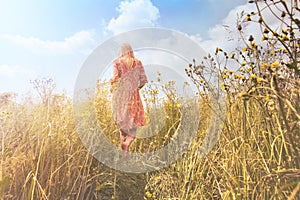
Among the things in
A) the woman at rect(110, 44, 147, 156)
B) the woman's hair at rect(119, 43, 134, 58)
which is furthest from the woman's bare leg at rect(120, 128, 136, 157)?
the woman's hair at rect(119, 43, 134, 58)

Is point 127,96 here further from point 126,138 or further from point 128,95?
point 126,138

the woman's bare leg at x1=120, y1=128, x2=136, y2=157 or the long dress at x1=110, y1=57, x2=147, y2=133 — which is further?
the long dress at x1=110, y1=57, x2=147, y2=133

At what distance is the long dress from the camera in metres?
3.83

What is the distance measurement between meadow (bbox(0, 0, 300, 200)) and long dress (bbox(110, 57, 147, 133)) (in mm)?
485

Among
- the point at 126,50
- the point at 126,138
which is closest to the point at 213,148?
the point at 126,138

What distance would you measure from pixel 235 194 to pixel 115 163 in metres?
1.66

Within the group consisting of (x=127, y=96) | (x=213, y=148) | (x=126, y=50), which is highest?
(x=126, y=50)

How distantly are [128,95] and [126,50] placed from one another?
26.3 inches

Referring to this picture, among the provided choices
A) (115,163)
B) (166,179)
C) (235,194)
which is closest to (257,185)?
(235,194)

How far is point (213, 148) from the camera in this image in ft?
8.52

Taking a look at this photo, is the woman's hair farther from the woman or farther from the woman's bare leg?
the woman's bare leg

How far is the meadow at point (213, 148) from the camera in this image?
135cm

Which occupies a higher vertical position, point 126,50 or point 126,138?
point 126,50

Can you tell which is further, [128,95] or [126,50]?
[126,50]
